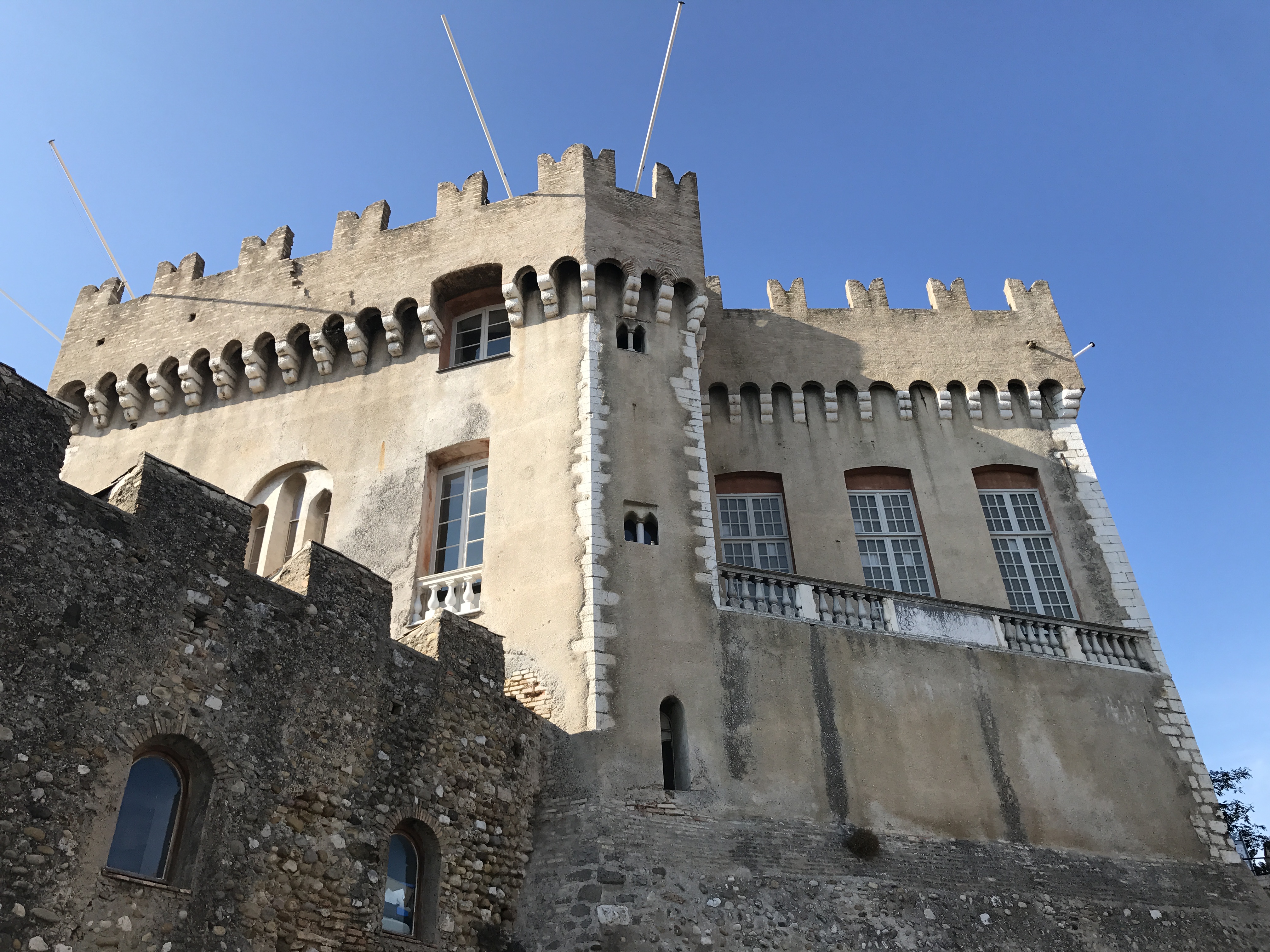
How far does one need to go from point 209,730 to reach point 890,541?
438 inches

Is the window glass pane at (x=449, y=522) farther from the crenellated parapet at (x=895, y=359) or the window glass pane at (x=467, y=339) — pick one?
the crenellated parapet at (x=895, y=359)

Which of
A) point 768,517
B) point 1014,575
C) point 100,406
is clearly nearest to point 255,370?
point 100,406

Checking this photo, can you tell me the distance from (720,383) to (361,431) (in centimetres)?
603

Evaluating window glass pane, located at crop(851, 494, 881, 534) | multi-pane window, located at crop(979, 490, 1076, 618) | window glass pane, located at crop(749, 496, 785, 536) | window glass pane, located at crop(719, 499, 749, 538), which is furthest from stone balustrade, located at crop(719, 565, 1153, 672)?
window glass pane, located at crop(719, 499, 749, 538)

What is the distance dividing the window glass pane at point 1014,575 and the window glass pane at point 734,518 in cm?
378

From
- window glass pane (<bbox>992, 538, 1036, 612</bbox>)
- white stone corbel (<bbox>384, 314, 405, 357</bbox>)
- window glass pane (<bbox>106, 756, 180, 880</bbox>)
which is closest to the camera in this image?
window glass pane (<bbox>106, 756, 180, 880</bbox>)

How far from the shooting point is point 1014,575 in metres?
16.5

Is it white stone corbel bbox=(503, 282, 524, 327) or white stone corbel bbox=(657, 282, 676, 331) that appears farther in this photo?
white stone corbel bbox=(657, 282, 676, 331)

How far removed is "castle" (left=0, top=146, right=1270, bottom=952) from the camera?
8.12m

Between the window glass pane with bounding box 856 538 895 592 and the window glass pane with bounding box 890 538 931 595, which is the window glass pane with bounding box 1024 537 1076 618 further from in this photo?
the window glass pane with bounding box 856 538 895 592

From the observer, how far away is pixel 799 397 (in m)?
18.0

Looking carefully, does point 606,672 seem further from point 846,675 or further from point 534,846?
point 846,675

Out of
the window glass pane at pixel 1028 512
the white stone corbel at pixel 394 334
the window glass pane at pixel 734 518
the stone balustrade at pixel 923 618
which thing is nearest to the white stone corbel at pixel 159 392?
the white stone corbel at pixel 394 334

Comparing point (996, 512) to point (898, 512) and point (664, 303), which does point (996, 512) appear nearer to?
point (898, 512)
